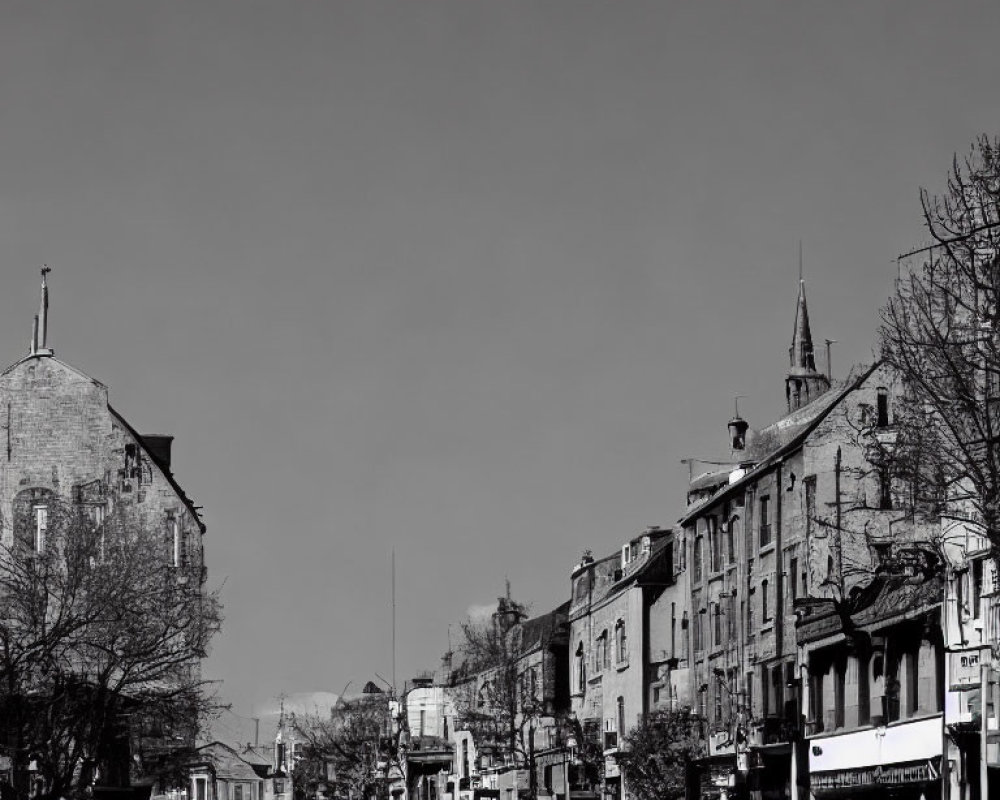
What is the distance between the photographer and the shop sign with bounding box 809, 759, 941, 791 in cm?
5605

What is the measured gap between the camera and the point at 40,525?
8906 cm

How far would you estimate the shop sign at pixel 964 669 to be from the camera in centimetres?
5040

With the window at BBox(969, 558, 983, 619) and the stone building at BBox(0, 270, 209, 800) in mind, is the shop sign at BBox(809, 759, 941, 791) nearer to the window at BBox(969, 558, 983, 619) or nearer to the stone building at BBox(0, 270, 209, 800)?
the window at BBox(969, 558, 983, 619)

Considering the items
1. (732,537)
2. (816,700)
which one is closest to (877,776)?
(816,700)

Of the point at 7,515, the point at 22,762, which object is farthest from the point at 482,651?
the point at 22,762

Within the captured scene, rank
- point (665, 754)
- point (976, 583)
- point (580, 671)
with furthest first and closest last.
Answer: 1. point (580, 671)
2. point (665, 754)
3. point (976, 583)

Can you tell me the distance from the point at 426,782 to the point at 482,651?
3091 cm

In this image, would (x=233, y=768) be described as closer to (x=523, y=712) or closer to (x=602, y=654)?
(x=523, y=712)

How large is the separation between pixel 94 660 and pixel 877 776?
24789 millimetres

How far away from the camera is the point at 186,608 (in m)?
69.2

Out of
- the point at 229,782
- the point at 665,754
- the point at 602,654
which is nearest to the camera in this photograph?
the point at 665,754

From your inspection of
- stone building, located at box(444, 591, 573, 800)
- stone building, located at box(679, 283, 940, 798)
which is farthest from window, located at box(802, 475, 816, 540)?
stone building, located at box(444, 591, 573, 800)

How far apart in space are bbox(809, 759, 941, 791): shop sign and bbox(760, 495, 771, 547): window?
11.3m

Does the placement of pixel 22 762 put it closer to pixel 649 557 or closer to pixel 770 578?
pixel 770 578
